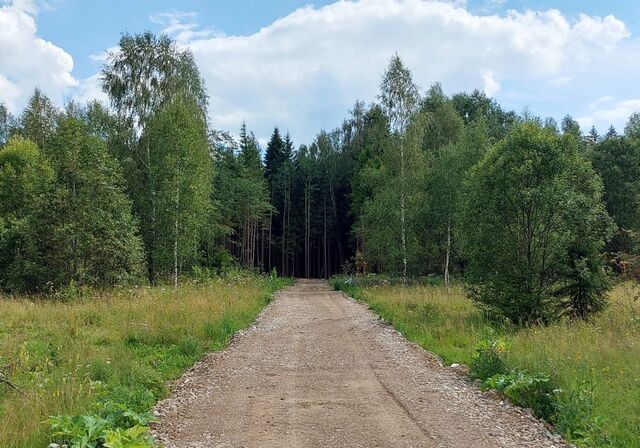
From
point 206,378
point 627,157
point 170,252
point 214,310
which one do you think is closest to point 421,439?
point 206,378

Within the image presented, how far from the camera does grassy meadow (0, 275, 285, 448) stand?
605 cm

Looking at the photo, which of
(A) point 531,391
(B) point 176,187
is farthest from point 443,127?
(A) point 531,391

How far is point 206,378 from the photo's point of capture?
8789 millimetres

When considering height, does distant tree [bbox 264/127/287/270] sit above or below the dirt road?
above

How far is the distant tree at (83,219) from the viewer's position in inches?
813

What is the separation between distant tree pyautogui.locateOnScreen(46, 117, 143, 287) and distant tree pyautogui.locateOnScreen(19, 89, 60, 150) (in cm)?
2873

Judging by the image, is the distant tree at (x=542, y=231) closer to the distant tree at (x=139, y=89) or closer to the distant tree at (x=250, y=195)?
the distant tree at (x=139, y=89)

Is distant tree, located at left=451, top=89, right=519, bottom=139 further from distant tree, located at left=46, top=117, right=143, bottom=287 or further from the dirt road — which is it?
the dirt road

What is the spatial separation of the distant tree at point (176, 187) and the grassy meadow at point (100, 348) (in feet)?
21.9

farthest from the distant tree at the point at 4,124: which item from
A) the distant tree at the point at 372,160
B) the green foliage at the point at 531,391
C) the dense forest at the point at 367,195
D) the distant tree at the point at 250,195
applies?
the green foliage at the point at 531,391

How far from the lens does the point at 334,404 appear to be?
7043 millimetres

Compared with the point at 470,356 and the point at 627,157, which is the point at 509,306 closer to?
the point at 470,356

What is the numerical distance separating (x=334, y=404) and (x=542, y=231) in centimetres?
944

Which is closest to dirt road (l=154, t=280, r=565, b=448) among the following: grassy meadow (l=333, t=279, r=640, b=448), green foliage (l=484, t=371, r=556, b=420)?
green foliage (l=484, t=371, r=556, b=420)
